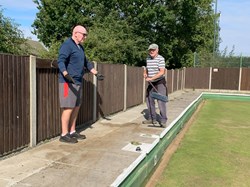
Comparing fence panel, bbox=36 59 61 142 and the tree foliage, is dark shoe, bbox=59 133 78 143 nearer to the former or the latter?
fence panel, bbox=36 59 61 142

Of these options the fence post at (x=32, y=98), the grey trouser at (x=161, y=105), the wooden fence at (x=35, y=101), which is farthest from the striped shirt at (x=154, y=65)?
the fence post at (x=32, y=98)

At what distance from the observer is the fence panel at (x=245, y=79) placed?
86.7 feet

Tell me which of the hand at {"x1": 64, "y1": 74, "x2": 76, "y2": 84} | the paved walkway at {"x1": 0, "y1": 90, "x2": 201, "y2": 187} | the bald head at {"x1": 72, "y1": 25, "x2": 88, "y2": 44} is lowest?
the paved walkway at {"x1": 0, "y1": 90, "x2": 201, "y2": 187}

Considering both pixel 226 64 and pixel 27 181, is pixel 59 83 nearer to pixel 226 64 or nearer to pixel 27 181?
pixel 27 181

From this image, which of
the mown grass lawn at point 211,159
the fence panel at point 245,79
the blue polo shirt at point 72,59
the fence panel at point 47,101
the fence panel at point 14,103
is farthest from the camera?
the fence panel at point 245,79

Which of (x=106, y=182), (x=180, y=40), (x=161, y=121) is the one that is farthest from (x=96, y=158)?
(x=180, y=40)

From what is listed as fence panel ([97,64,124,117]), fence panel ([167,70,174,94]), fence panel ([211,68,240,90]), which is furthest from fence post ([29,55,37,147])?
fence panel ([211,68,240,90])

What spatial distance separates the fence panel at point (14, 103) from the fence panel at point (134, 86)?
19.4 feet

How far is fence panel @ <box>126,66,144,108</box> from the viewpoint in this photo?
10813 mm

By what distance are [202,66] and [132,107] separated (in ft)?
63.1

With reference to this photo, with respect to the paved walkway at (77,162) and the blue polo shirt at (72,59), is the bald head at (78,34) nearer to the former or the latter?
the blue polo shirt at (72,59)

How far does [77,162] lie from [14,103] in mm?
1250

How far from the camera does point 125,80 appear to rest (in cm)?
1030

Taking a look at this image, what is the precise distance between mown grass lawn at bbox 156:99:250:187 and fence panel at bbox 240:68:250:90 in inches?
733
